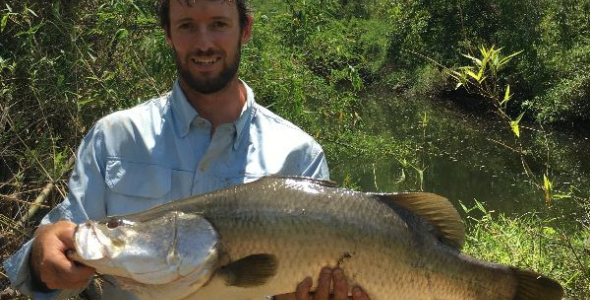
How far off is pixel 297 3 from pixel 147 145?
4649 millimetres

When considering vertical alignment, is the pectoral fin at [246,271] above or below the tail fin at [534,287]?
above

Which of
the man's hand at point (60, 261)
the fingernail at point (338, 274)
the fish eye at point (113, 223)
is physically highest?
the fish eye at point (113, 223)

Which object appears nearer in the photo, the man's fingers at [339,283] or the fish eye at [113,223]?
the fish eye at [113,223]

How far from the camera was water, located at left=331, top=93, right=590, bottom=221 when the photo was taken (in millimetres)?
11500

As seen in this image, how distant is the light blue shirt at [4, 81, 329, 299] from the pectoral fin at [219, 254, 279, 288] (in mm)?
566

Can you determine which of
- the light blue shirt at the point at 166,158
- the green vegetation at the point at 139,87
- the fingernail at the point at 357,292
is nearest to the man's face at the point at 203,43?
the light blue shirt at the point at 166,158

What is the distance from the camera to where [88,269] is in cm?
204

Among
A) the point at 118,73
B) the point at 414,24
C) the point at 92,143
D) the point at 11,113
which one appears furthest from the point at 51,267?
the point at 414,24

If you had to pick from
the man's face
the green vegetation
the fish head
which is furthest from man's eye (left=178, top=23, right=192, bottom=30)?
the green vegetation

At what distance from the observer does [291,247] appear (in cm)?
229

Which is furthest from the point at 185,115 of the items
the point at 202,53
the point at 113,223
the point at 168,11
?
the point at 113,223

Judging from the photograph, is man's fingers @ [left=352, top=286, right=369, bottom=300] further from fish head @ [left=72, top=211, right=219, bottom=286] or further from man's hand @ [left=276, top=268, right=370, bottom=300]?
fish head @ [left=72, top=211, right=219, bottom=286]

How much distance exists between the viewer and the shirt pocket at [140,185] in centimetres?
259

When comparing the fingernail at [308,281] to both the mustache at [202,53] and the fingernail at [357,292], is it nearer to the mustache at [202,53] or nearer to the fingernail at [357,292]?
the fingernail at [357,292]
